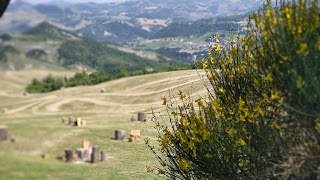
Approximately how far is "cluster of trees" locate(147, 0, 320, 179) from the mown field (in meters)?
1.48

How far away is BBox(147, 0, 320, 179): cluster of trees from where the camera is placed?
4445 mm

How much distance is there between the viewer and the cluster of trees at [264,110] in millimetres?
4445

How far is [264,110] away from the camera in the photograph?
5039 millimetres

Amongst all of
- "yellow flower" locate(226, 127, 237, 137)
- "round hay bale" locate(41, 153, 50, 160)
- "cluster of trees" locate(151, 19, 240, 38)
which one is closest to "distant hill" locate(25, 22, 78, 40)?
"round hay bale" locate(41, 153, 50, 160)

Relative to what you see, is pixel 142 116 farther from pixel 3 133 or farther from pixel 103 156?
pixel 3 133

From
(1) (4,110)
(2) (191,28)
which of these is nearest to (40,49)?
(1) (4,110)

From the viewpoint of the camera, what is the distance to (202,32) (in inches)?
387

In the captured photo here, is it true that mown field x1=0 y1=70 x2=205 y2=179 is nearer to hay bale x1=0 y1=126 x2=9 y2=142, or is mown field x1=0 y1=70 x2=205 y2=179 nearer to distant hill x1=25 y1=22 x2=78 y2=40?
hay bale x1=0 y1=126 x2=9 y2=142

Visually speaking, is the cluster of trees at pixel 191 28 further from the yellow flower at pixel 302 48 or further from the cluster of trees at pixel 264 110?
the yellow flower at pixel 302 48

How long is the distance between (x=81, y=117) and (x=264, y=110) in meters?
3.41

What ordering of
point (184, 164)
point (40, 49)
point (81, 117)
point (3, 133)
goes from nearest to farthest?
point (3, 133), point (40, 49), point (184, 164), point (81, 117)

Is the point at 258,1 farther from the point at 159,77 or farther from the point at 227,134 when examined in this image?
the point at 227,134

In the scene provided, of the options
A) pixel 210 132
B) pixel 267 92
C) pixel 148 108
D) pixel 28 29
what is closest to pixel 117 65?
pixel 148 108

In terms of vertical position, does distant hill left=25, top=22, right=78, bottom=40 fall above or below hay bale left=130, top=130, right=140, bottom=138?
above
